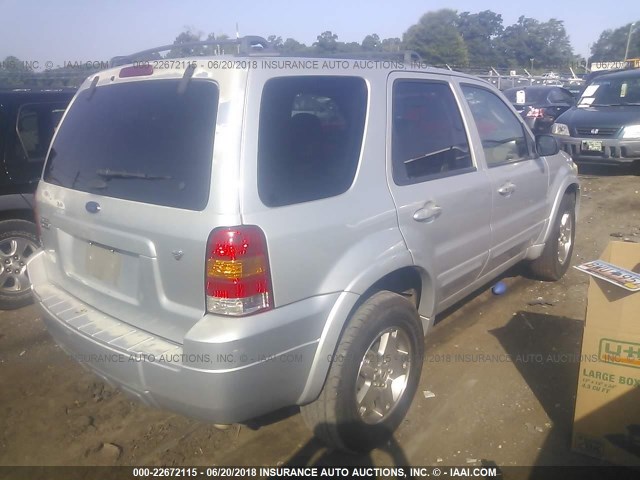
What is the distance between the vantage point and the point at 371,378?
2795 mm

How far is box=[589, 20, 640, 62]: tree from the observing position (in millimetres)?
66875

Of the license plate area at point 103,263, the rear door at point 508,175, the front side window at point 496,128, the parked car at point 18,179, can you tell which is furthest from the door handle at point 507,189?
the parked car at point 18,179

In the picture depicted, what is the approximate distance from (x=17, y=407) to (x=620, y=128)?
32.9 ft

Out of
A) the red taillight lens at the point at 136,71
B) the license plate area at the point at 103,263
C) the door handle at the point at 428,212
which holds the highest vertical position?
the red taillight lens at the point at 136,71

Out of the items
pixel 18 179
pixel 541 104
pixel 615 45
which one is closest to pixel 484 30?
pixel 615 45

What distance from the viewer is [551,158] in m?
4.53

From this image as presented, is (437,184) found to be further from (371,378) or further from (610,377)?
(610,377)

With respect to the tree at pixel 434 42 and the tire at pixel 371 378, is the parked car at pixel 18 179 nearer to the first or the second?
the tire at pixel 371 378

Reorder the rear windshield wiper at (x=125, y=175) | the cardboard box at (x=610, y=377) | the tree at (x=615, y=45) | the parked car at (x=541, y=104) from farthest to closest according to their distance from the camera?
the tree at (x=615, y=45)
the parked car at (x=541, y=104)
the cardboard box at (x=610, y=377)
the rear windshield wiper at (x=125, y=175)

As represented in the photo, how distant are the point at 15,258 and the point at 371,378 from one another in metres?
3.50

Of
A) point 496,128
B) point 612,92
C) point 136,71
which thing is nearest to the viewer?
point 136,71

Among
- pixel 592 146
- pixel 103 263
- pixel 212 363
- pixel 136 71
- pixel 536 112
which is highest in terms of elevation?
pixel 136 71

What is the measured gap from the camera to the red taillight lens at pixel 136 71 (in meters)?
2.54

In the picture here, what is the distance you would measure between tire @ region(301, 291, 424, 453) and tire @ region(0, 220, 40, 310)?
3.29 m
